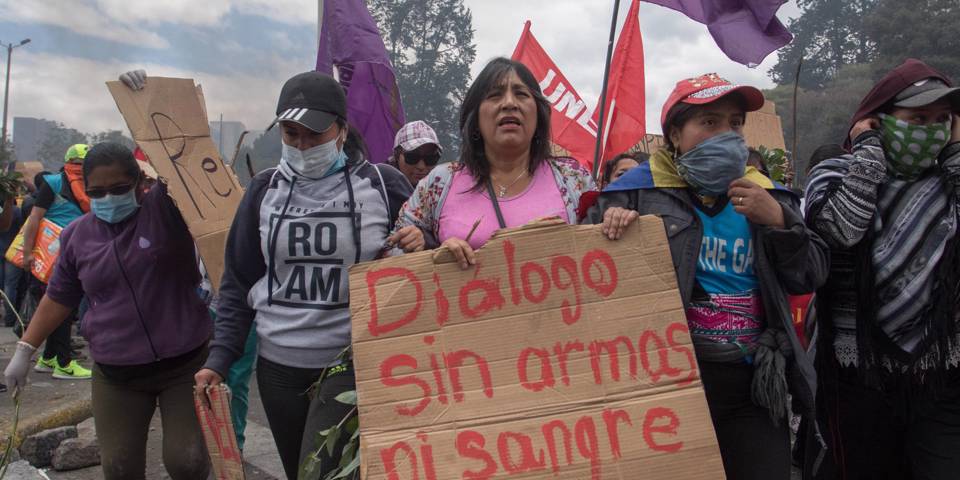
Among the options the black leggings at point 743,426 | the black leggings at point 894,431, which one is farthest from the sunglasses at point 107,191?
the black leggings at point 894,431

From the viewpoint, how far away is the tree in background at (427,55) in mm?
36938

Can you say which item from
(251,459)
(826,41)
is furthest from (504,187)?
(826,41)

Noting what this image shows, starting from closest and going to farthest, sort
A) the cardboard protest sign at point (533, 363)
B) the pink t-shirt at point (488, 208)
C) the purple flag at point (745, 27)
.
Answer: the cardboard protest sign at point (533, 363), the pink t-shirt at point (488, 208), the purple flag at point (745, 27)

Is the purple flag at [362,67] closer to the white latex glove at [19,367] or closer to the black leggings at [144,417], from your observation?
the black leggings at [144,417]

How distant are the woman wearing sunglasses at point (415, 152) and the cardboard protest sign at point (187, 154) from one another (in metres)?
1.20

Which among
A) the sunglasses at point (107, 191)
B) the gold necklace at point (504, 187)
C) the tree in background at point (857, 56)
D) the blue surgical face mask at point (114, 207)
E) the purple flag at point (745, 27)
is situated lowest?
the gold necklace at point (504, 187)

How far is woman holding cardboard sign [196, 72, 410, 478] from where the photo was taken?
2.49m

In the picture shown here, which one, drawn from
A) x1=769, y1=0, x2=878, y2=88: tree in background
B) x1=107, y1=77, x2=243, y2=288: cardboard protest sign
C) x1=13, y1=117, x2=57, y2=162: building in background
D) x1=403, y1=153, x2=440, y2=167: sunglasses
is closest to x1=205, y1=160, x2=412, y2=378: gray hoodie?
x1=107, y1=77, x2=243, y2=288: cardboard protest sign

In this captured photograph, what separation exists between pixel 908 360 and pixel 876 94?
0.88 meters

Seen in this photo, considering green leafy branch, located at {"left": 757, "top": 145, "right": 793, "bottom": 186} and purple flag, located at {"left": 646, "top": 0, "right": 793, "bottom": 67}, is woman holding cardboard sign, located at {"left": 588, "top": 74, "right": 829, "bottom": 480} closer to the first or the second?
purple flag, located at {"left": 646, "top": 0, "right": 793, "bottom": 67}

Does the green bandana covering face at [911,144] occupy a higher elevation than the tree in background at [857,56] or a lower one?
lower

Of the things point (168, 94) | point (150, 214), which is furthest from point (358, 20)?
point (150, 214)

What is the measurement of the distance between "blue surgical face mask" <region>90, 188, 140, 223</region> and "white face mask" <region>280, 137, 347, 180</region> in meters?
0.99

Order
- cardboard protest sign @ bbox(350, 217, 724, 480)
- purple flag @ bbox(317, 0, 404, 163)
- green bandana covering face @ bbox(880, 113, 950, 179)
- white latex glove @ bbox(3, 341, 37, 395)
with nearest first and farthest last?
cardboard protest sign @ bbox(350, 217, 724, 480)
green bandana covering face @ bbox(880, 113, 950, 179)
white latex glove @ bbox(3, 341, 37, 395)
purple flag @ bbox(317, 0, 404, 163)
